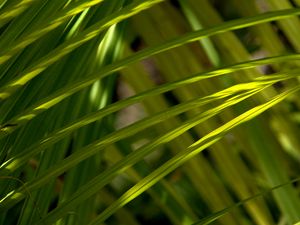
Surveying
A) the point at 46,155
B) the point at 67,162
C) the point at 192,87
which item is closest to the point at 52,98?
the point at 67,162

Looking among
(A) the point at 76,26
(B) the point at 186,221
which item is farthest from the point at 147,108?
(A) the point at 76,26

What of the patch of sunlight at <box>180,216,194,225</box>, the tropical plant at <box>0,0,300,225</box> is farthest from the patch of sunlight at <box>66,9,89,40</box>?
the patch of sunlight at <box>180,216,194,225</box>

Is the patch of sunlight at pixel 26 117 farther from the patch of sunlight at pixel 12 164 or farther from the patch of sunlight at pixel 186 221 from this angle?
the patch of sunlight at pixel 186 221

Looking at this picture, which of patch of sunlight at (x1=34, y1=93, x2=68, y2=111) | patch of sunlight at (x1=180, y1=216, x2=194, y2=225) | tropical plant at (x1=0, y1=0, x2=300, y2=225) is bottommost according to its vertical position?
patch of sunlight at (x1=180, y1=216, x2=194, y2=225)

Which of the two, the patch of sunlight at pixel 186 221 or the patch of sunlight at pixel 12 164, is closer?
the patch of sunlight at pixel 12 164

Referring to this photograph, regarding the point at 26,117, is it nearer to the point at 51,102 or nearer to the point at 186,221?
the point at 51,102

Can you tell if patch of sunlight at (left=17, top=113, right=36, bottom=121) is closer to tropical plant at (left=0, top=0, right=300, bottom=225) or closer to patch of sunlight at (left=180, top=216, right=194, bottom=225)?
tropical plant at (left=0, top=0, right=300, bottom=225)

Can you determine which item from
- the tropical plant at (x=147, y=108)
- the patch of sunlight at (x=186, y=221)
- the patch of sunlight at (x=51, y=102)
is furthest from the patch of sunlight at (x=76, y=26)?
the patch of sunlight at (x=186, y=221)

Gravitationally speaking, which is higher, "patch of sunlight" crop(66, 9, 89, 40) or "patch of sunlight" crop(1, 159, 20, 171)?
"patch of sunlight" crop(66, 9, 89, 40)

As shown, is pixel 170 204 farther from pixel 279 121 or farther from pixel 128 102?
pixel 128 102

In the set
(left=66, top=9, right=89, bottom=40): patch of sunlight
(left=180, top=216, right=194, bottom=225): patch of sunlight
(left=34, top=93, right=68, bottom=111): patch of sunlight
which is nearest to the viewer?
(left=34, top=93, right=68, bottom=111): patch of sunlight
